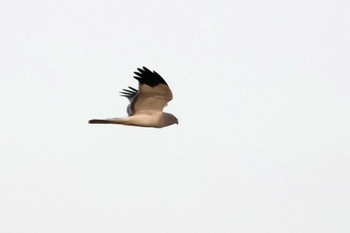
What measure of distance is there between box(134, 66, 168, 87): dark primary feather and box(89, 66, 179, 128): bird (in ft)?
0.23

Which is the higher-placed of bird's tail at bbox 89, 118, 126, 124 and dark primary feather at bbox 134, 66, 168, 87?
dark primary feather at bbox 134, 66, 168, 87

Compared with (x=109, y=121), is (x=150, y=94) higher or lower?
higher

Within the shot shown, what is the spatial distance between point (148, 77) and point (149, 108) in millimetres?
2295

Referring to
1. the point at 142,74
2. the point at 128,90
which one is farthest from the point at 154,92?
the point at 128,90

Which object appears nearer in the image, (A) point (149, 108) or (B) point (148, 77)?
(B) point (148, 77)

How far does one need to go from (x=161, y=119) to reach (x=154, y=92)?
4.94ft

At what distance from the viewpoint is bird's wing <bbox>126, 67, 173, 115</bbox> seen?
33375 millimetres

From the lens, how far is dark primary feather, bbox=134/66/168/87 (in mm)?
33188

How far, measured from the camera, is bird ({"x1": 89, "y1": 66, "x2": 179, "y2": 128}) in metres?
34.1

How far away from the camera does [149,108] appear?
35.4m

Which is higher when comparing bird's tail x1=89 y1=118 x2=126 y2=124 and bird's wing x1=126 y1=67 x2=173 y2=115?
bird's wing x1=126 y1=67 x2=173 y2=115

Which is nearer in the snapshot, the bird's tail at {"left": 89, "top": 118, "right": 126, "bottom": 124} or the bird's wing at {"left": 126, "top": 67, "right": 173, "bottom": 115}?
the bird's wing at {"left": 126, "top": 67, "right": 173, "bottom": 115}

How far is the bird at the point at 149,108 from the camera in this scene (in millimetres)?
34125

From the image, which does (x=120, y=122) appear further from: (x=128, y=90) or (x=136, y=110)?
(x=128, y=90)
